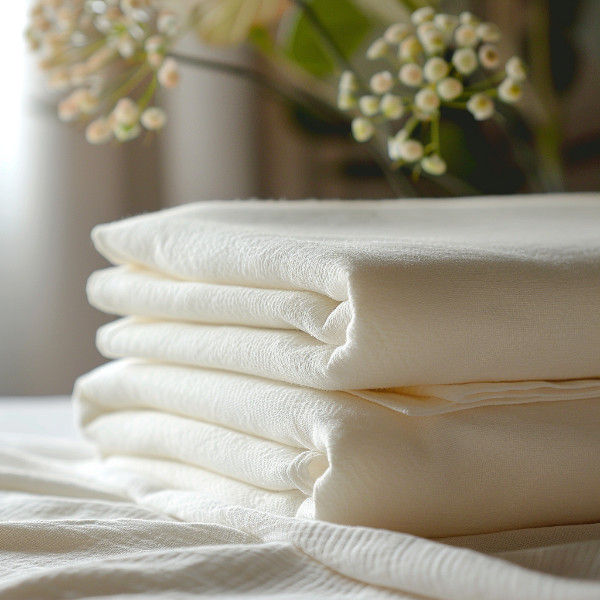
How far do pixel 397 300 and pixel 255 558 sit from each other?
12cm

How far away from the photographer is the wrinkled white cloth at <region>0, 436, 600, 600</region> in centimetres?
35

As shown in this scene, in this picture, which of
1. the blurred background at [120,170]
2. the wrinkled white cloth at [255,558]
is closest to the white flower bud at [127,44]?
the wrinkled white cloth at [255,558]

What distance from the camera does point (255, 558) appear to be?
40 cm

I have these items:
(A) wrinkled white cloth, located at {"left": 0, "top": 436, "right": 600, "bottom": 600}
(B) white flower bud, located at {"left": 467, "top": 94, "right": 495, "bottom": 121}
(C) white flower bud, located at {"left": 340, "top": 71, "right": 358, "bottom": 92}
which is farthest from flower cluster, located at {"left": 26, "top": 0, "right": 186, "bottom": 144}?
(A) wrinkled white cloth, located at {"left": 0, "top": 436, "right": 600, "bottom": 600}

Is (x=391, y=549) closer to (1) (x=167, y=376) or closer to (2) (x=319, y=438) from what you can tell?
(2) (x=319, y=438)

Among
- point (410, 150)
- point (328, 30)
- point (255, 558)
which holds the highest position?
point (328, 30)

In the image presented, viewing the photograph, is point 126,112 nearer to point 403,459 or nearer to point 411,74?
point 411,74

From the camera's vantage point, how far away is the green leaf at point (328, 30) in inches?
39.1

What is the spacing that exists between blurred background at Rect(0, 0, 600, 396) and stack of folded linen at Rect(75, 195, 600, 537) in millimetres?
996

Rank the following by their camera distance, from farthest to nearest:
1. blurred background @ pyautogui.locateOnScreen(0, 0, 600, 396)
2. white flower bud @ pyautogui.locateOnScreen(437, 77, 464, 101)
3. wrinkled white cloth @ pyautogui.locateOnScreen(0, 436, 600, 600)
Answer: blurred background @ pyautogui.locateOnScreen(0, 0, 600, 396) < white flower bud @ pyautogui.locateOnScreen(437, 77, 464, 101) < wrinkled white cloth @ pyautogui.locateOnScreen(0, 436, 600, 600)

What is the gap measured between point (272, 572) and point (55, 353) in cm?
138

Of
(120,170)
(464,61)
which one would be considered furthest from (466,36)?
(120,170)

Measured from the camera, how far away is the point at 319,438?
1.41 ft

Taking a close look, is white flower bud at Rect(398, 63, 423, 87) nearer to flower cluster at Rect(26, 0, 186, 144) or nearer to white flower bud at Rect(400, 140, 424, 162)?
white flower bud at Rect(400, 140, 424, 162)
